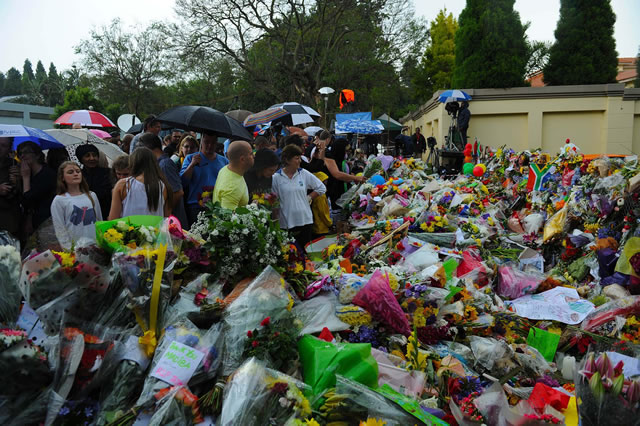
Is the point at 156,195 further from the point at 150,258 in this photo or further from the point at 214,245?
the point at 150,258

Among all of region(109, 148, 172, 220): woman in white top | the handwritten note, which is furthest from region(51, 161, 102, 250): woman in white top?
the handwritten note

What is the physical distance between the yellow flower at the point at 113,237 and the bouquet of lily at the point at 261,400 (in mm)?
1039

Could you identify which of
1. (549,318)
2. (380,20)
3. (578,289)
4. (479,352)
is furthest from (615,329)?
(380,20)

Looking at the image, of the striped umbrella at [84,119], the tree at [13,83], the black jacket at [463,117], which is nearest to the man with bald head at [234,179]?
the striped umbrella at [84,119]

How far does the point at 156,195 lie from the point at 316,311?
1.74 meters

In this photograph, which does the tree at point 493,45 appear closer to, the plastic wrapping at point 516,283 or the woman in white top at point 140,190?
the plastic wrapping at point 516,283

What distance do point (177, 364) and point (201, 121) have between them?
11.4 ft

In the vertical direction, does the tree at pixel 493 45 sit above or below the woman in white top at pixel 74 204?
above

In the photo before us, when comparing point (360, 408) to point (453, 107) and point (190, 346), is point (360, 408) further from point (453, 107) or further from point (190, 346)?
point (453, 107)

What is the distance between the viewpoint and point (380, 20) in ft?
83.1

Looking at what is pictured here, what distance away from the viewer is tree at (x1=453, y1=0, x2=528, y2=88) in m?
16.4

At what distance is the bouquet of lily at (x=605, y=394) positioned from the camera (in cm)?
174

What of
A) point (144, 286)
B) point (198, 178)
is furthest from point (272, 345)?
point (198, 178)

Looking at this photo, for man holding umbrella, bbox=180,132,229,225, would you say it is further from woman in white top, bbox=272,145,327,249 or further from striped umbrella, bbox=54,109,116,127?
striped umbrella, bbox=54,109,116,127
